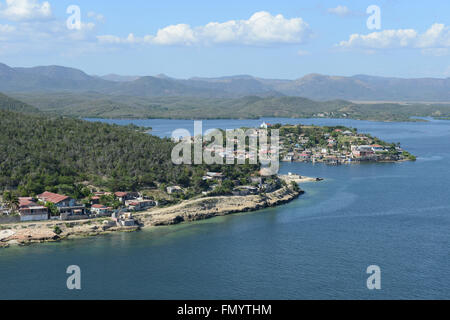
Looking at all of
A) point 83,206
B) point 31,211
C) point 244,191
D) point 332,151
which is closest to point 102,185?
point 83,206

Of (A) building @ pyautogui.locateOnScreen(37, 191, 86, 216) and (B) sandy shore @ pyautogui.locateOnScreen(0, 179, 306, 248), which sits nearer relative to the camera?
(B) sandy shore @ pyautogui.locateOnScreen(0, 179, 306, 248)

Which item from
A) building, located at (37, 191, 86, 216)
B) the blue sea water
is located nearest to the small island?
building, located at (37, 191, 86, 216)

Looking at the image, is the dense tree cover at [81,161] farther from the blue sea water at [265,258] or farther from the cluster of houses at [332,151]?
the cluster of houses at [332,151]

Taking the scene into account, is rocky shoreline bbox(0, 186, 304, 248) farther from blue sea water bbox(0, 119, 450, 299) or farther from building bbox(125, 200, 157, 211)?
blue sea water bbox(0, 119, 450, 299)

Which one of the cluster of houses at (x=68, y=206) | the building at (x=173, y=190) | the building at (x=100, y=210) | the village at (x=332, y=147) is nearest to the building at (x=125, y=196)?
the cluster of houses at (x=68, y=206)

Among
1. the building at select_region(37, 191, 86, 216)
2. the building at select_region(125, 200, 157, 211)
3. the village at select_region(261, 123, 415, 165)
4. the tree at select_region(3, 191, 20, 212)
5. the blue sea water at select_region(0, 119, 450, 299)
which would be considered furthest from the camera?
the village at select_region(261, 123, 415, 165)

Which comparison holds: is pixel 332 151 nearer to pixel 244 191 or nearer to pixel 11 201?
pixel 244 191
